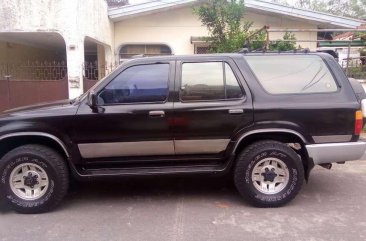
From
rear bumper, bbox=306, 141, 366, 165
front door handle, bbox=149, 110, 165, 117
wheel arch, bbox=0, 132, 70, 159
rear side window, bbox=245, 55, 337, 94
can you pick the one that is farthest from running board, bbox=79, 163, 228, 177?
rear side window, bbox=245, 55, 337, 94

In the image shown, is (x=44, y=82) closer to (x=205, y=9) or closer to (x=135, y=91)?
(x=205, y=9)

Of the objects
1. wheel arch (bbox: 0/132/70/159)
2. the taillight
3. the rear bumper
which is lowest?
the rear bumper

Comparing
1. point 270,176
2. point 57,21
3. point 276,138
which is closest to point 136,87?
point 276,138

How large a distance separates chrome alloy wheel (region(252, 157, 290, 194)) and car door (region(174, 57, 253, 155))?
504 millimetres

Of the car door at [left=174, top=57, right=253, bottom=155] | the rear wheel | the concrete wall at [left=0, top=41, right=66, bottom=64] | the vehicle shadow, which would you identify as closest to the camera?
the rear wheel

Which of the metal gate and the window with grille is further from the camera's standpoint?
the window with grille

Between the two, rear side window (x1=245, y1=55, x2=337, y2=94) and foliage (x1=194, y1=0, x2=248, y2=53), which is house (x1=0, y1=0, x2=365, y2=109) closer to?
foliage (x1=194, y1=0, x2=248, y2=53)

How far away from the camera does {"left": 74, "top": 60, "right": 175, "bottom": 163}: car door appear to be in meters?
4.43

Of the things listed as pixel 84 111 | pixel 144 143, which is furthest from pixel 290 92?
pixel 84 111

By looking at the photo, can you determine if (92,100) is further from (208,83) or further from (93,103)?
(208,83)

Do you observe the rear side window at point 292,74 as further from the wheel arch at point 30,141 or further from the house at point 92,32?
the house at point 92,32

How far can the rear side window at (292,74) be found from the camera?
4629 mm

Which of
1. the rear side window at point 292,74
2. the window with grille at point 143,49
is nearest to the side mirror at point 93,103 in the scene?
the rear side window at point 292,74

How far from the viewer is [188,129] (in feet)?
14.7
